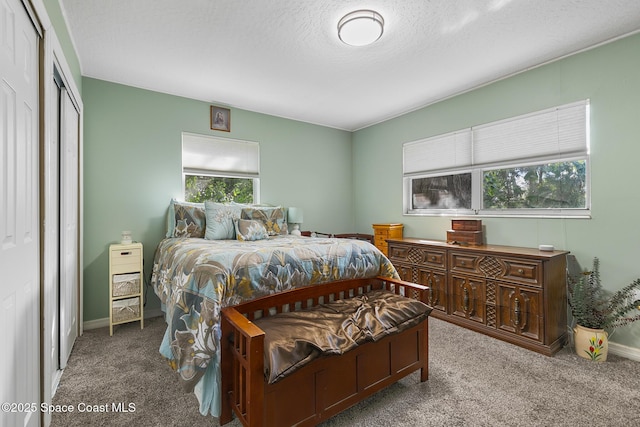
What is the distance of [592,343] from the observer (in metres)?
2.40

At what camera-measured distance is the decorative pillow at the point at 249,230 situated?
Result: 10.2 feet

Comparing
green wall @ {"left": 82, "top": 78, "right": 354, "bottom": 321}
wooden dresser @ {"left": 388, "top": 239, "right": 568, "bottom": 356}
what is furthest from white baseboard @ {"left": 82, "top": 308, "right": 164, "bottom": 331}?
wooden dresser @ {"left": 388, "top": 239, "right": 568, "bottom": 356}

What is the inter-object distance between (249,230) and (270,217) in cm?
56

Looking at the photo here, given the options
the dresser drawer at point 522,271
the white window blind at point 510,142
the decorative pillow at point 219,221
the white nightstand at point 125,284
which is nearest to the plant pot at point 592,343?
the dresser drawer at point 522,271

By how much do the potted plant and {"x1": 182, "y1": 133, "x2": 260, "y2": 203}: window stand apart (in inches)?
145

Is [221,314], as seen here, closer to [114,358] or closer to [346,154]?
[114,358]

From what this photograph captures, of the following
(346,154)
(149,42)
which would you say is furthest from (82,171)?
(346,154)

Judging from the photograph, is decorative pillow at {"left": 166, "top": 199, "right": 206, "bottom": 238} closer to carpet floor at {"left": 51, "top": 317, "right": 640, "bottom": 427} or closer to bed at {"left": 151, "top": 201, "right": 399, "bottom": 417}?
bed at {"left": 151, "top": 201, "right": 399, "bottom": 417}

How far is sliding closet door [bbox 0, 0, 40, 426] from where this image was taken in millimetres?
1155

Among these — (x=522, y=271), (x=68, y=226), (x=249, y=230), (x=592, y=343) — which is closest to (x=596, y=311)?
(x=592, y=343)

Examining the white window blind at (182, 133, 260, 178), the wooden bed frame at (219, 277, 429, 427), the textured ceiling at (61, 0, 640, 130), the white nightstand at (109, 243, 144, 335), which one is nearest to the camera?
the wooden bed frame at (219, 277, 429, 427)

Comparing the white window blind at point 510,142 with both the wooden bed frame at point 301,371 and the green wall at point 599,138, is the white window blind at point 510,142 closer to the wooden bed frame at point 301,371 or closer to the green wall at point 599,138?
the green wall at point 599,138

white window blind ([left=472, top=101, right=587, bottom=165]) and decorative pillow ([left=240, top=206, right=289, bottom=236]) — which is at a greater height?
white window blind ([left=472, top=101, right=587, bottom=165])

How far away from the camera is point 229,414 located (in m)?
1.71
